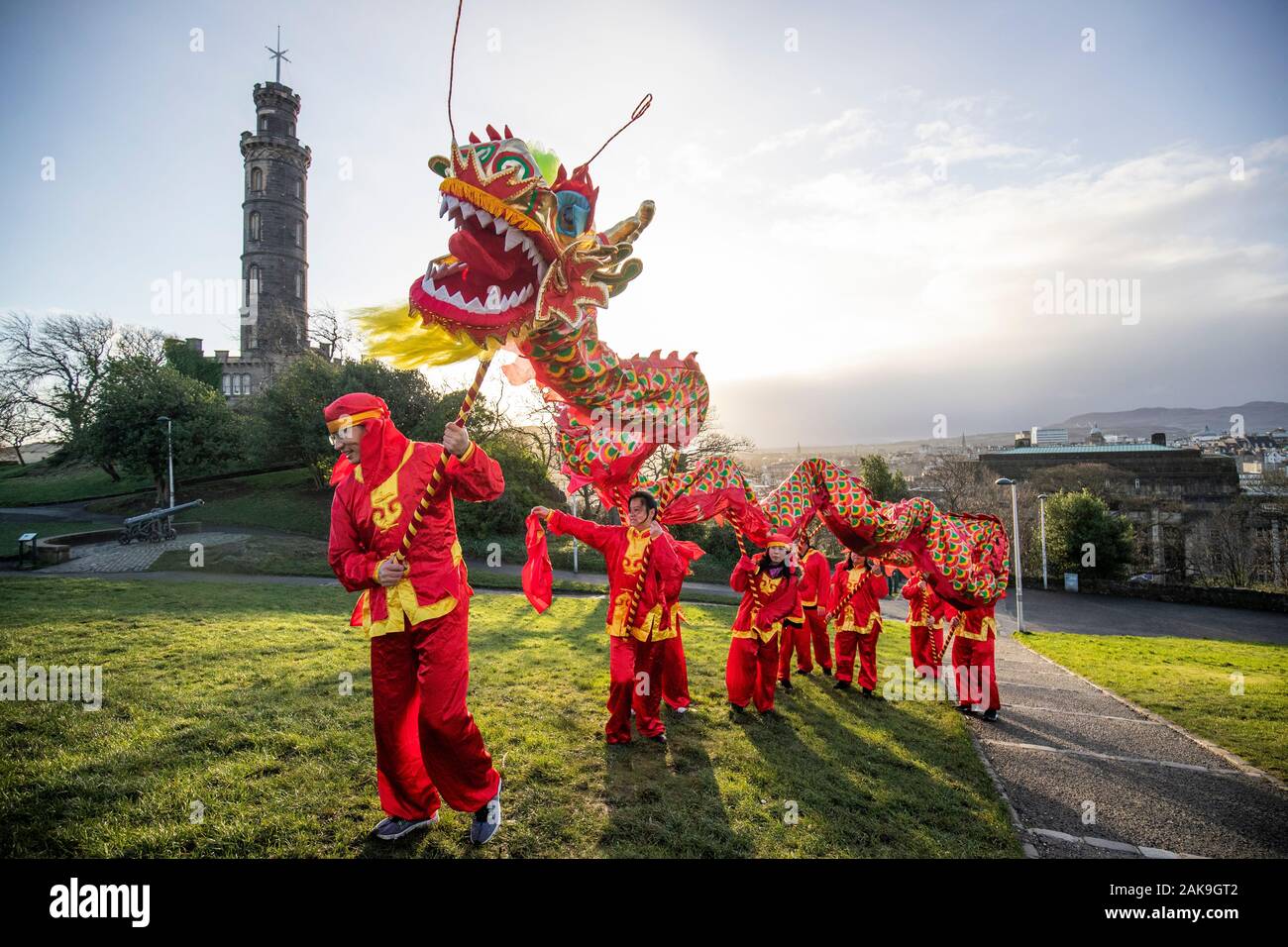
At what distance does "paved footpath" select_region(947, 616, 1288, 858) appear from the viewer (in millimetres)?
4430

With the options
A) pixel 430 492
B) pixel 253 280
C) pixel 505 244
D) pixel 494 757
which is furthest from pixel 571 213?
pixel 253 280

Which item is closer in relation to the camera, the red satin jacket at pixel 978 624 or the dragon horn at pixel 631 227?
the dragon horn at pixel 631 227

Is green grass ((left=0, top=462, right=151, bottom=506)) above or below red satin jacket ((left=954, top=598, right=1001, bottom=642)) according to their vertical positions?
above

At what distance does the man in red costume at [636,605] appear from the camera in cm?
570

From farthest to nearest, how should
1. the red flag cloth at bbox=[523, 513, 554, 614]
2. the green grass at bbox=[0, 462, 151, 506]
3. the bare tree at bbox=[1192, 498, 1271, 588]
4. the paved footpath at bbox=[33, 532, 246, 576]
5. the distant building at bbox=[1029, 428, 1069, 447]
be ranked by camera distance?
the distant building at bbox=[1029, 428, 1069, 447]
the green grass at bbox=[0, 462, 151, 506]
the bare tree at bbox=[1192, 498, 1271, 588]
the paved footpath at bbox=[33, 532, 246, 576]
the red flag cloth at bbox=[523, 513, 554, 614]

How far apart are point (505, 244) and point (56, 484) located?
1743 inches

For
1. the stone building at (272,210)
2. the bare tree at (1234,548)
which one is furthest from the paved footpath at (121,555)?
the bare tree at (1234,548)

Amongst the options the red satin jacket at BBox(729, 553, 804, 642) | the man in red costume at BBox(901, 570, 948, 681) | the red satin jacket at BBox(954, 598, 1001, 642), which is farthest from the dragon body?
the man in red costume at BBox(901, 570, 948, 681)

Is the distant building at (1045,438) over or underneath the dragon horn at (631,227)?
over

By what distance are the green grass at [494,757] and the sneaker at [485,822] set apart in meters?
0.08

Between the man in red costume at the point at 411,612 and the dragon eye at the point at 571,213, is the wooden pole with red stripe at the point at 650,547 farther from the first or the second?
the dragon eye at the point at 571,213

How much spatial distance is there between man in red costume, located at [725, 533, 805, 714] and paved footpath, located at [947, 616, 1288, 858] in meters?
2.29

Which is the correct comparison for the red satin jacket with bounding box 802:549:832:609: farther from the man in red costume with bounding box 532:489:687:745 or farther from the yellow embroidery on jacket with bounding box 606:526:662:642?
the yellow embroidery on jacket with bounding box 606:526:662:642
